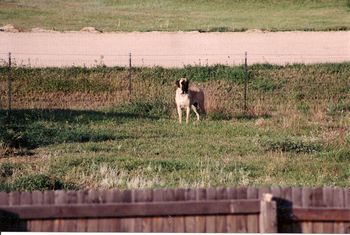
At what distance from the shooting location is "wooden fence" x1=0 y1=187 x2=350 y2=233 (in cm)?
817

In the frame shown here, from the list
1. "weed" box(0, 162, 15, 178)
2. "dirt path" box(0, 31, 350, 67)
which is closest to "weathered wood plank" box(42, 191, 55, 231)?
"weed" box(0, 162, 15, 178)

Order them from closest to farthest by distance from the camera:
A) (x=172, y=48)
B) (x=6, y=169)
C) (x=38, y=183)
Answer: (x=38, y=183)
(x=6, y=169)
(x=172, y=48)

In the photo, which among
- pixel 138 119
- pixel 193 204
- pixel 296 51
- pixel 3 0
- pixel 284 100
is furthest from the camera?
pixel 3 0

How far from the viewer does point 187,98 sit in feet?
71.4

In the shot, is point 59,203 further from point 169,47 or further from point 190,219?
point 169,47

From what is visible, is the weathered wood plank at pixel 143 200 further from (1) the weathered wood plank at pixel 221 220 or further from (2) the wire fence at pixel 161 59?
(2) the wire fence at pixel 161 59

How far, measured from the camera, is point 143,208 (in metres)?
8.20

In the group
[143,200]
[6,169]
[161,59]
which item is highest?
[161,59]

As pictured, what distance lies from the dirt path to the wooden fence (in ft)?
80.8

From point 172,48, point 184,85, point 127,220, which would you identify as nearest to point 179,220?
point 127,220

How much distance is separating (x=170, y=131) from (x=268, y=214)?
11.5m

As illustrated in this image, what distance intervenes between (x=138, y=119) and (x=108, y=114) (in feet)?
Result: 3.96

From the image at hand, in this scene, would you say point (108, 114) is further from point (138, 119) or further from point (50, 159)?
point (50, 159)

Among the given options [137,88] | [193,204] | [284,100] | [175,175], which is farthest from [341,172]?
[137,88]
